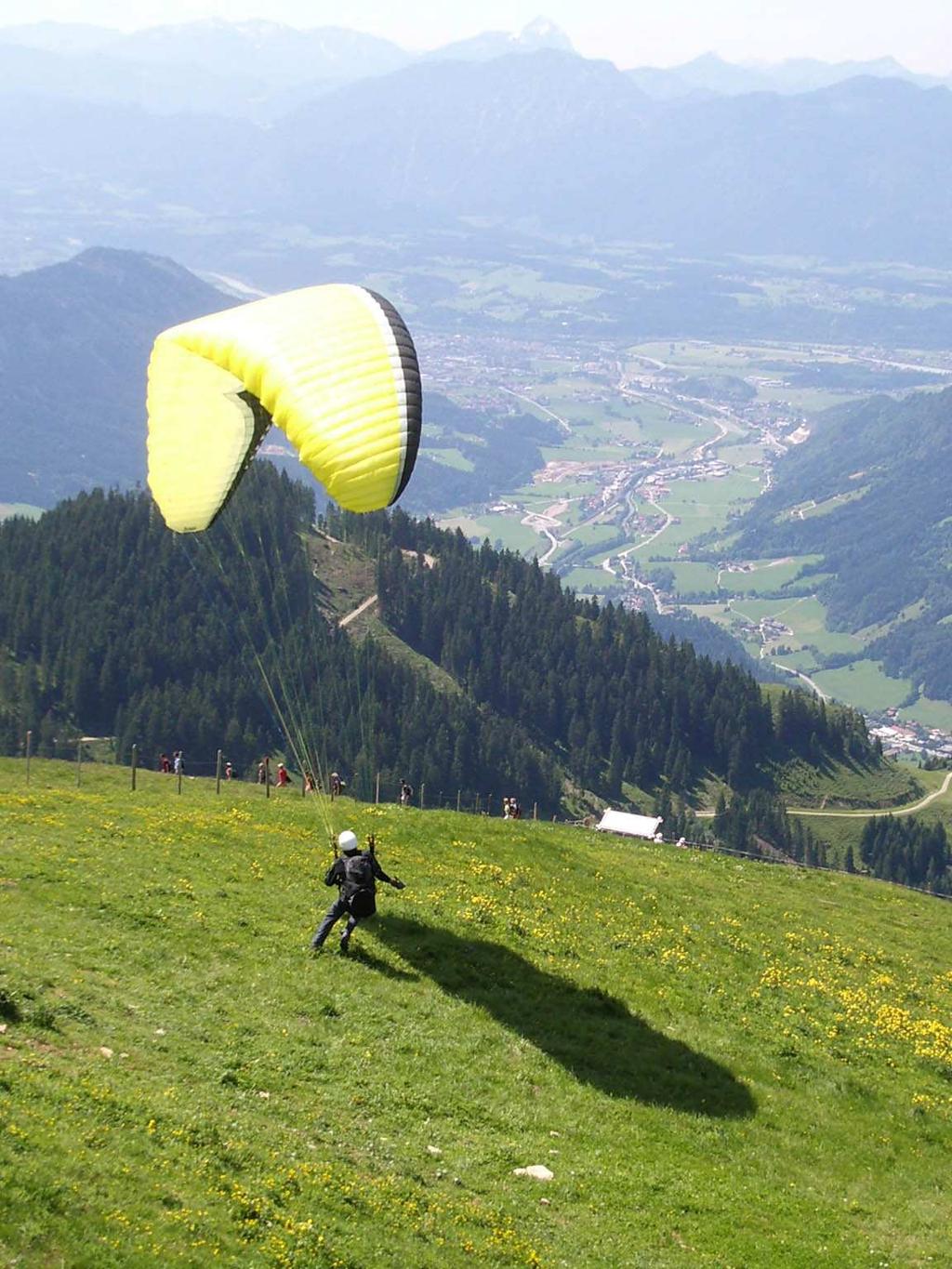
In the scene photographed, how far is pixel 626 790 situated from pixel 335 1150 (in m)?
170

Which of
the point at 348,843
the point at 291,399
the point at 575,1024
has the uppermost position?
the point at 291,399

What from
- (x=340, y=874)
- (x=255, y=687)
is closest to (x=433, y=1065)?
(x=340, y=874)

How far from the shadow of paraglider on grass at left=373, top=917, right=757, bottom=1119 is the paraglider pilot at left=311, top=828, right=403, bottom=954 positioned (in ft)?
5.36

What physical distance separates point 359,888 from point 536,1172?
7.73 metres

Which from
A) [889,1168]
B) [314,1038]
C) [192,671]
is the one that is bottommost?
[889,1168]

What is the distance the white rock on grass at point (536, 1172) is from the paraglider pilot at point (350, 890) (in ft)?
24.0

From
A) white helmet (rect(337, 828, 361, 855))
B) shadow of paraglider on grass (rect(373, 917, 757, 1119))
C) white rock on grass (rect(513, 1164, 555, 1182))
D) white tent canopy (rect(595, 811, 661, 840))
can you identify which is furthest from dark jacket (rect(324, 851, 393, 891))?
white tent canopy (rect(595, 811, 661, 840))

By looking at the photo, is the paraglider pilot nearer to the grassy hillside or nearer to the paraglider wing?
the grassy hillside

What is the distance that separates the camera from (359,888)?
89.8 feet

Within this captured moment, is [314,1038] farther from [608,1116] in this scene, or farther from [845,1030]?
[845,1030]

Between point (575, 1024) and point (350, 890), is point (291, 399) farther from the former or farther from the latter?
point (575, 1024)

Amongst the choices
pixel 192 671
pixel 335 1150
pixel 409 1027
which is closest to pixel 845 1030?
pixel 409 1027

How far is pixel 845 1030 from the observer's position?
3112 centimetres

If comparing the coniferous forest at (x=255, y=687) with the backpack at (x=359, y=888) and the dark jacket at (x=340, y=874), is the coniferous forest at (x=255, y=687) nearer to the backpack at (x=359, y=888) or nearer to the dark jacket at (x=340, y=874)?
the dark jacket at (x=340, y=874)
